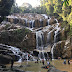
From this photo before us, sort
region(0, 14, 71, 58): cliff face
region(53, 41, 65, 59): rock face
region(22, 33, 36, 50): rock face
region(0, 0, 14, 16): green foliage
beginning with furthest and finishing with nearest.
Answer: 1. region(22, 33, 36, 50): rock face
2. region(0, 14, 71, 58): cliff face
3. region(53, 41, 65, 59): rock face
4. region(0, 0, 14, 16): green foliage

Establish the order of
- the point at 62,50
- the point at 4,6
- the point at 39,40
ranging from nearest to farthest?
the point at 4,6
the point at 62,50
the point at 39,40

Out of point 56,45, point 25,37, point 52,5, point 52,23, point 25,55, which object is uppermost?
point 52,5

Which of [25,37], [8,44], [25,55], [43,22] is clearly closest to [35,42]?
[25,37]

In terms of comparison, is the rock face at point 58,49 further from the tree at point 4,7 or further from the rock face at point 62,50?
the tree at point 4,7

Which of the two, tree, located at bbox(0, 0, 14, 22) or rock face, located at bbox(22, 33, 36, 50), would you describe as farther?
rock face, located at bbox(22, 33, 36, 50)

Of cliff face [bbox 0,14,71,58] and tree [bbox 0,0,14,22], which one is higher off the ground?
tree [bbox 0,0,14,22]

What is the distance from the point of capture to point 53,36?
2333 centimetres

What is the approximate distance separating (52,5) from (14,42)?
1929cm

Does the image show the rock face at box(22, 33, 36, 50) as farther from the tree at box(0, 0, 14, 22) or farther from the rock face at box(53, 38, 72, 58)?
the tree at box(0, 0, 14, 22)

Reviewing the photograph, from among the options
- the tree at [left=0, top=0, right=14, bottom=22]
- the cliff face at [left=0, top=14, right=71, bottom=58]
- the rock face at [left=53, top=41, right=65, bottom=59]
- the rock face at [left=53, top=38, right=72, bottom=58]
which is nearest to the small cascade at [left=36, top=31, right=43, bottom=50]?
the cliff face at [left=0, top=14, right=71, bottom=58]

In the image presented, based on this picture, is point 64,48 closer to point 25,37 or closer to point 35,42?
point 35,42

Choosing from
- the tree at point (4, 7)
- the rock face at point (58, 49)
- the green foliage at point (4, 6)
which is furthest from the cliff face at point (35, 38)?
the green foliage at point (4, 6)

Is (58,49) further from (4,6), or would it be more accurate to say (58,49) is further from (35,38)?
(4,6)

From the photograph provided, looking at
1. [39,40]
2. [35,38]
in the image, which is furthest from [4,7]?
[39,40]
